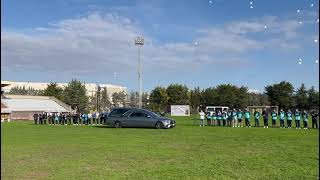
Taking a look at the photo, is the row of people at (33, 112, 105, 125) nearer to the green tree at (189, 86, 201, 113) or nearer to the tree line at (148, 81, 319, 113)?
the tree line at (148, 81, 319, 113)

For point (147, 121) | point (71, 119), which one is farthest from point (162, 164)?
point (71, 119)

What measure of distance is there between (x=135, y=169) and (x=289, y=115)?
26.6 m

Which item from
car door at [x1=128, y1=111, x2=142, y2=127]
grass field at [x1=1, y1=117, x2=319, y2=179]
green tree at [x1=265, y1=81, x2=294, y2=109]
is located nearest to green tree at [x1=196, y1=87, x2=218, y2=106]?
green tree at [x1=265, y1=81, x2=294, y2=109]

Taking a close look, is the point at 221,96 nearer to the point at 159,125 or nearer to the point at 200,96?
the point at 200,96

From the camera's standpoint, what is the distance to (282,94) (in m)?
118

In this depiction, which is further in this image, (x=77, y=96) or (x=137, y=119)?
(x=77, y=96)

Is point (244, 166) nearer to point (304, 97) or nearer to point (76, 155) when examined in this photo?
point (76, 155)

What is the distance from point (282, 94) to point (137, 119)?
86109mm

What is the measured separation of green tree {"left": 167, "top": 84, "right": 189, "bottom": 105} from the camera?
122m

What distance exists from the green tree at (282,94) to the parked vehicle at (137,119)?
274ft

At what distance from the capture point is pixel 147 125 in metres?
37.8

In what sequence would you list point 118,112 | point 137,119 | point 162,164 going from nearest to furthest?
point 162,164
point 137,119
point 118,112

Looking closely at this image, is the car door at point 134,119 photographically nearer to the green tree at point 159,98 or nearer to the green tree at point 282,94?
the green tree at point 159,98

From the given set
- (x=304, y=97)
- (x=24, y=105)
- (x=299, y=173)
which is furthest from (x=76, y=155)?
(x=304, y=97)
